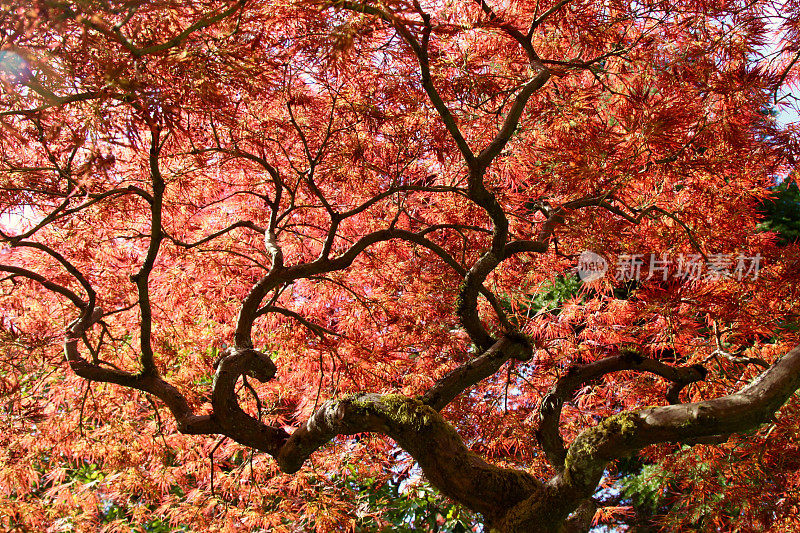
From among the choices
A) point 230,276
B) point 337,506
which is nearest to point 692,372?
point 337,506

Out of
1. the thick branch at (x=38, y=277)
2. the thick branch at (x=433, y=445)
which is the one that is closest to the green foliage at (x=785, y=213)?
the thick branch at (x=433, y=445)

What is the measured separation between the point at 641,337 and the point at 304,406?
1950 mm

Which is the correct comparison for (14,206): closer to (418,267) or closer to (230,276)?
(230,276)

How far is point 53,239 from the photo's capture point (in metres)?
3.12

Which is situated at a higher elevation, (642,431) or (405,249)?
(405,249)

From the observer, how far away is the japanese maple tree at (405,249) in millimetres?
1949

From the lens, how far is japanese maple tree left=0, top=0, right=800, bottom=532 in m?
1.95

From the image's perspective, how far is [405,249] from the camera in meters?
3.55

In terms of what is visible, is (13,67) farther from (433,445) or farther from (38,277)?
(433,445)

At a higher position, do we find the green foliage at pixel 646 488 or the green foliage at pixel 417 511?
the green foliage at pixel 417 511

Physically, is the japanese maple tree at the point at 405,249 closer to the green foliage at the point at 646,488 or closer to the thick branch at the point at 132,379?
the thick branch at the point at 132,379

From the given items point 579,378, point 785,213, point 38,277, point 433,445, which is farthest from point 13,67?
point 785,213

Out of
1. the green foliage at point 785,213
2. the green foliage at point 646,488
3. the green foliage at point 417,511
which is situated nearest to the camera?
the green foliage at point 417,511

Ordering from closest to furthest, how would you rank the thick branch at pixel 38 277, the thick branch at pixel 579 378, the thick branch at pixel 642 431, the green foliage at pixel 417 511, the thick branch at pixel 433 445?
1. the thick branch at pixel 642 431
2. the thick branch at pixel 433 445
3. the thick branch at pixel 38 277
4. the thick branch at pixel 579 378
5. the green foliage at pixel 417 511
